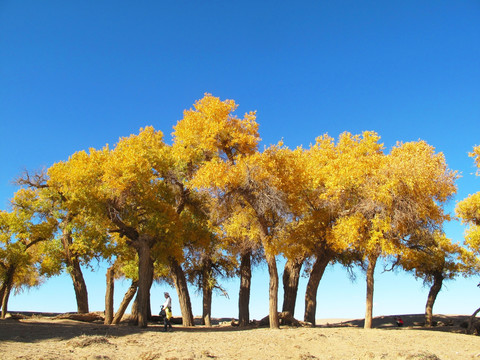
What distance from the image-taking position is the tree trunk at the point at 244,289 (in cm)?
2654

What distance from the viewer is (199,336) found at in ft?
55.3

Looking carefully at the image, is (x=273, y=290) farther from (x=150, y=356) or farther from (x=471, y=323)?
(x=471, y=323)

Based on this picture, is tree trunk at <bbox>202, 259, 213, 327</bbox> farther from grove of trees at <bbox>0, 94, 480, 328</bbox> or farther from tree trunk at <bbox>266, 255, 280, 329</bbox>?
tree trunk at <bbox>266, 255, 280, 329</bbox>

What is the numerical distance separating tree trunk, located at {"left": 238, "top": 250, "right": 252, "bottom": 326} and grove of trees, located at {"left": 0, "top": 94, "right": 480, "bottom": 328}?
7 cm

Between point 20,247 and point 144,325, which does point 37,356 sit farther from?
point 20,247

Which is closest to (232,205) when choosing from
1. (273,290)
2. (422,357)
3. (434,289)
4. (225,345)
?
(273,290)

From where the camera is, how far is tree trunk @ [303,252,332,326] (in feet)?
84.4

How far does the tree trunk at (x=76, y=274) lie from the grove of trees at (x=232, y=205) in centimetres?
7

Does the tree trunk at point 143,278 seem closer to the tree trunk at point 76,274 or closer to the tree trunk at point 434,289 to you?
the tree trunk at point 76,274

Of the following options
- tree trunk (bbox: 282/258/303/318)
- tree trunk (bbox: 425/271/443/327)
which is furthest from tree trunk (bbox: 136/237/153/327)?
tree trunk (bbox: 425/271/443/327)

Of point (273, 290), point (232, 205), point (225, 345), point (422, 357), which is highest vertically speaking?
point (232, 205)

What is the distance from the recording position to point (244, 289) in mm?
27203

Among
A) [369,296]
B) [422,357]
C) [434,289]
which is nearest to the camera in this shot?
[422,357]

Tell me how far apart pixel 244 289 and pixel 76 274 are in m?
10.8
